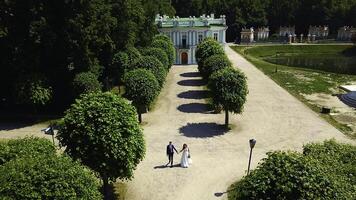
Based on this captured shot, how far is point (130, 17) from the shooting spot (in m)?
46.9

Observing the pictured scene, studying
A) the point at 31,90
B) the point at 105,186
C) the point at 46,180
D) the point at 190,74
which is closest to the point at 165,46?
the point at 190,74

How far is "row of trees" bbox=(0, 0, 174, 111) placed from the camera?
109ft

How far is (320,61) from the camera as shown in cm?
7956

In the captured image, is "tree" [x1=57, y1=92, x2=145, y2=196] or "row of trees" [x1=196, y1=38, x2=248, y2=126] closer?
"tree" [x1=57, y1=92, x2=145, y2=196]

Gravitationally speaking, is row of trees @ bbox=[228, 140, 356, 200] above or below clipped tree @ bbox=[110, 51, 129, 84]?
below

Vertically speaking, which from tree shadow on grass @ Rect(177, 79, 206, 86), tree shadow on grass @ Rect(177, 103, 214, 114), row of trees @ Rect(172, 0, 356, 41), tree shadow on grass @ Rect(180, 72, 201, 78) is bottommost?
tree shadow on grass @ Rect(177, 103, 214, 114)

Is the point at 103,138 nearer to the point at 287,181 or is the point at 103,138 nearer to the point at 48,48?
the point at 287,181

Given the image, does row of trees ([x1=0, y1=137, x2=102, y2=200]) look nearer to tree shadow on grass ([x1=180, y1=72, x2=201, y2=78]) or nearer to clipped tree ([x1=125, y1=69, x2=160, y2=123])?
clipped tree ([x1=125, y1=69, x2=160, y2=123])

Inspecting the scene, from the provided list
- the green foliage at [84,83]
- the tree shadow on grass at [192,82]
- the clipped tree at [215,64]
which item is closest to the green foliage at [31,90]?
the green foliage at [84,83]

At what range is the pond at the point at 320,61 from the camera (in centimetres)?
7042

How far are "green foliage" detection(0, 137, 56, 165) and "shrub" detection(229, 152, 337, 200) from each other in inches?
346

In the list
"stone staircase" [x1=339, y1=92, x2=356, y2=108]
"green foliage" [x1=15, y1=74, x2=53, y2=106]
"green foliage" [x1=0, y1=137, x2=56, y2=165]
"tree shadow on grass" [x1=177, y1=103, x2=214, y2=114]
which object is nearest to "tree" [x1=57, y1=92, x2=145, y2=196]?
"green foliage" [x1=0, y1=137, x2=56, y2=165]

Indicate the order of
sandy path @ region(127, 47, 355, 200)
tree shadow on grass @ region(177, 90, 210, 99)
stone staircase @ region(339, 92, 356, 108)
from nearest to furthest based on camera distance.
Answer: sandy path @ region(127, 47, 355, 200)
stone staircase @ region(339, 92, 356, 108)
tree shadow on grass @ region(177, 90, 210, 99)

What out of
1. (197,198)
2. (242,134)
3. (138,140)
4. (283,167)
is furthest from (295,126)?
(283,167)
